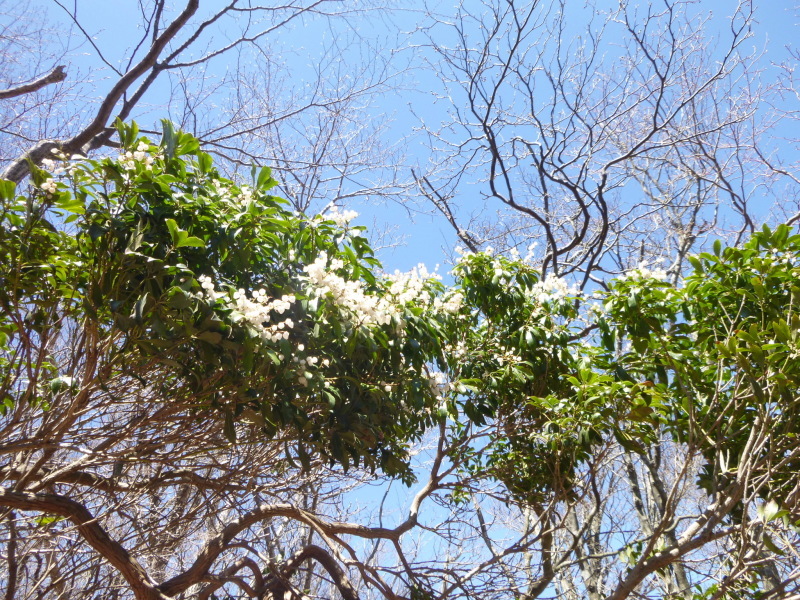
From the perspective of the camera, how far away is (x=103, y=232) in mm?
2246

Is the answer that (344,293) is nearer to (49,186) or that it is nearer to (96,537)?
(49,186)

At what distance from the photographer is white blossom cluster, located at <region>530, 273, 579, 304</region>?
146 inches

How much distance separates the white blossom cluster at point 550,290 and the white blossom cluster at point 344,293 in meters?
1.43

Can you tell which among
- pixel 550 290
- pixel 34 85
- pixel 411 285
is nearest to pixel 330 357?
pixel 411 285

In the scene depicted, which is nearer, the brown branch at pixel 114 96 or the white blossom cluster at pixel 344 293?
the white blossom cluster at pixel 344 293

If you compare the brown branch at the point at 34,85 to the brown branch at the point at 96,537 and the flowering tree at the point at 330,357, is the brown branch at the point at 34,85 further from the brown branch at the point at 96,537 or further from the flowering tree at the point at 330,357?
the brown branch at the point at 96,537

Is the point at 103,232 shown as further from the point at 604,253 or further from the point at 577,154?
the point at 604,253

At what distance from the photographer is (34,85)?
4449mm

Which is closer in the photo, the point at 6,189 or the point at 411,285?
the point at 6,189

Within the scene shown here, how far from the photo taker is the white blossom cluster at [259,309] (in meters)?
2.22

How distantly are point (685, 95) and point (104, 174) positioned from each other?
17.0 feet

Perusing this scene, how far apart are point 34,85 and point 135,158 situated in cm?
281

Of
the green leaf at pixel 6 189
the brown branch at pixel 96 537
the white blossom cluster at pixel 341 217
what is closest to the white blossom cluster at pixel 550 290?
the white blossom cluster at pixel 341 217

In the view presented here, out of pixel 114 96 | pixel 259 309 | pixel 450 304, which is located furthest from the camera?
pixel 114 96
